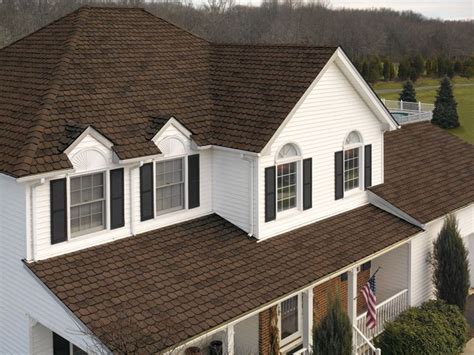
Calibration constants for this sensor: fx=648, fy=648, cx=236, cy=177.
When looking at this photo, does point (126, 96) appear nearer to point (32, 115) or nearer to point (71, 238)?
point (32, 115)

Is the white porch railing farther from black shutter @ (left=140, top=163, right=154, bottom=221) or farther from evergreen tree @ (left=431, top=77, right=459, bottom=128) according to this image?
evergreen tree @ (left=431, top=77, right=459, bottom=128)

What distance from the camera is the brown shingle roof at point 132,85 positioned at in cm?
1639

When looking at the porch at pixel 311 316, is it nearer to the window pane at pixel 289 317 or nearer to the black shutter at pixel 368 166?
the window pane at pixel 289 317

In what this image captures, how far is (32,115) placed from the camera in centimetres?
1638

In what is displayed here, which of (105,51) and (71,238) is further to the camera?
(105,51)

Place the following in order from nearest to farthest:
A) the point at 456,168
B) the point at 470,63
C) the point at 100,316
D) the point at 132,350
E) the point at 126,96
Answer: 1. the point at 132,350
2. the point at 100,316
3. the point at 126,96
4. the point at 456,168
5. the point at 470,63

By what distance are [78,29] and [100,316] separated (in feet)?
32.5

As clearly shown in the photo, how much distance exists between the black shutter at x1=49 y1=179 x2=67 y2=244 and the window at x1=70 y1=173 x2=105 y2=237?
38 cm

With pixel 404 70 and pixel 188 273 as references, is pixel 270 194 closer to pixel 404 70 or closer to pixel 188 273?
pixel 188 273

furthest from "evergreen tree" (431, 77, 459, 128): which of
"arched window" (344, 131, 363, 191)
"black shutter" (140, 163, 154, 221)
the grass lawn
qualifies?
"black shutter" (140, 163, 154, 221)

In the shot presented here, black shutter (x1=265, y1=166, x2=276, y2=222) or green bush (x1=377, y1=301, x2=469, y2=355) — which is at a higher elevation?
black shutter (x1=265, y1=166, x2=276, y2=222)

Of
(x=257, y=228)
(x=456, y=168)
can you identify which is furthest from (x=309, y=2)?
(x=257, y=228)

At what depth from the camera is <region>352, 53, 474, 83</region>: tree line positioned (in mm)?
88562

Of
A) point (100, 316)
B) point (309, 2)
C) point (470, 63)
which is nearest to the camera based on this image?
point (100, 316)
